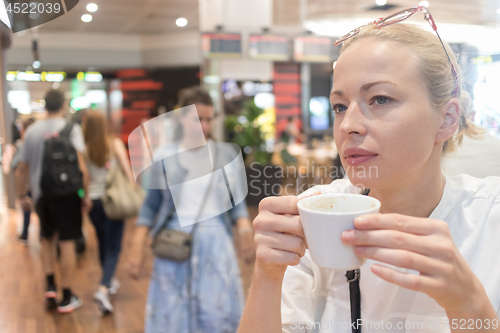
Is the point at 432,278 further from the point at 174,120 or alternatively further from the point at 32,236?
the point at 32,236

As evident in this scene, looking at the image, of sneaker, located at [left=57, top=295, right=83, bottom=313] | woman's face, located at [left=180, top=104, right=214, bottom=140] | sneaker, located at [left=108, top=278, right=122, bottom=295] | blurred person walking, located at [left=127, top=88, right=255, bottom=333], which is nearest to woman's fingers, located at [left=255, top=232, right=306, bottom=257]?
woman's face, located at [left=180, top=104, right=214, bottom=140]

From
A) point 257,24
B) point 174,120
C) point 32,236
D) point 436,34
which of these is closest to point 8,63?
point 174,120

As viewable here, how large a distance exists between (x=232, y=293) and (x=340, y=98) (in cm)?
128

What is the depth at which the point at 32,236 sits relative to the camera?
188cm

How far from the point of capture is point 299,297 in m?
0.77

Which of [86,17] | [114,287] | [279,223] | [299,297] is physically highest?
[86,17]

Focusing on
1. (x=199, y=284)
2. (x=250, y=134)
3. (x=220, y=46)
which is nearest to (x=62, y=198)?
(x=199, y=284)

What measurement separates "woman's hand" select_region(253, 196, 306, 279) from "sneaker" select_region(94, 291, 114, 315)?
2.60 metres

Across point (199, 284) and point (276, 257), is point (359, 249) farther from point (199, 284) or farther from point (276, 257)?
point (199, 284)

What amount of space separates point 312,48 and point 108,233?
14.6 ft

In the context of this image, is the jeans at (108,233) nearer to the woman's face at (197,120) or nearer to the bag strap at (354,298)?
the woman's face at (197,120)

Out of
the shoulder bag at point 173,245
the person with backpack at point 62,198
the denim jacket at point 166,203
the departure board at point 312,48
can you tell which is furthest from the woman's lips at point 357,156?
the departure board at point 312,48

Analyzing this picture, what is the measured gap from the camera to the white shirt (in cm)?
66

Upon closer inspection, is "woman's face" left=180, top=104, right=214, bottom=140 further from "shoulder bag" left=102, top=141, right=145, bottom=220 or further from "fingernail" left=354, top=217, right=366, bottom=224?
"shoulder bag" left=102, top=141, right=145, bottom=220
